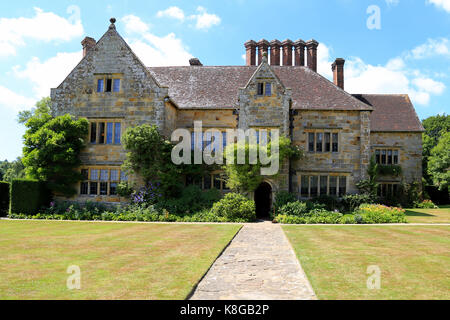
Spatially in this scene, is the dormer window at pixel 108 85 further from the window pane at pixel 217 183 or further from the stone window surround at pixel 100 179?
the window pane at pixel 217 183

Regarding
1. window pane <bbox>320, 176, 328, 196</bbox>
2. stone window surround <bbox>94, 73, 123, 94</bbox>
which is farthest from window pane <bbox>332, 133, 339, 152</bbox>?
stone window surround <bbox>94, 73, 123, 94</bbox>

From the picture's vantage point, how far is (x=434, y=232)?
14461 mm

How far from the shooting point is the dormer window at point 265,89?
73.2 feet

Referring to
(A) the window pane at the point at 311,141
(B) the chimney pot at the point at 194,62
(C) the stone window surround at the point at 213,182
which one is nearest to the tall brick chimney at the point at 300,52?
(B) the chimney pot at the point at 194,62

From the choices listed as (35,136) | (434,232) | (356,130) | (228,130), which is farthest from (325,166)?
(35,136)

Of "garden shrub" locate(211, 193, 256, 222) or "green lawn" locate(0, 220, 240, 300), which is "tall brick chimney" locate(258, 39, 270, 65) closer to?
"garden shrub" locate(211, 193, 256, 222)

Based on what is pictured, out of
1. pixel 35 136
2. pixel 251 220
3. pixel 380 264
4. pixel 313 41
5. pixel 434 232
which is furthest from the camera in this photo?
pixel 313 41

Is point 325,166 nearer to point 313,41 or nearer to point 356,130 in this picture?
point 356,130

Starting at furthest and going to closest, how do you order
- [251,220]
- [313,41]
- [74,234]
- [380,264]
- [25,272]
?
1. [313,41]
2. [251,220]
3. [74,234]
4. [380,264]
5. [25,272]

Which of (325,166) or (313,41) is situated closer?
(325,166)

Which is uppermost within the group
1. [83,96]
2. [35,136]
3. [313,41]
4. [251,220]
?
[313,41]

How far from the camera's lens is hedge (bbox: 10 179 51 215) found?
2031 cm

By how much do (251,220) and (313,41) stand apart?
18709 millimetres

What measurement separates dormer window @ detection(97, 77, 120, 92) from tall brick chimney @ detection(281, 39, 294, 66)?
51.4 feet
